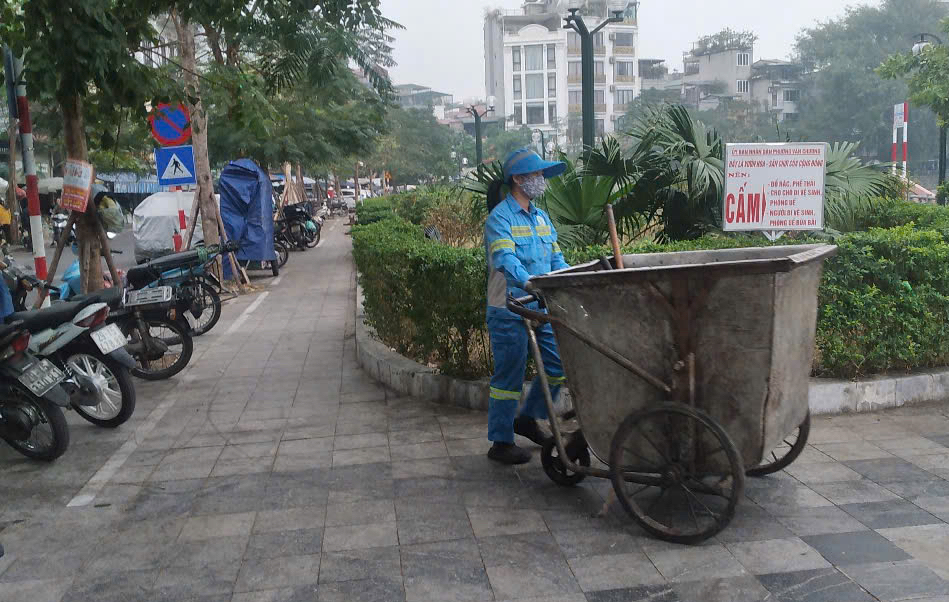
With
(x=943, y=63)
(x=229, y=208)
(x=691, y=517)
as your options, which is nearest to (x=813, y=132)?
(x=943, y=63)

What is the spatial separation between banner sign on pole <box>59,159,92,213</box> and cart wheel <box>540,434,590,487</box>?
5111 millimetres

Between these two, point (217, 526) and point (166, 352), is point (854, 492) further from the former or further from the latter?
point (166, 352)

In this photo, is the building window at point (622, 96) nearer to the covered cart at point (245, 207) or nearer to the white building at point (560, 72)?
the white building at point (560, 72)

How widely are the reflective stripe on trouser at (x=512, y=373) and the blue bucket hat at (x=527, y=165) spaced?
32.3 inches

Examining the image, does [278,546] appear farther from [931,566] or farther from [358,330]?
[358,330]

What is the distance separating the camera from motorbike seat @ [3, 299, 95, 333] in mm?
6156

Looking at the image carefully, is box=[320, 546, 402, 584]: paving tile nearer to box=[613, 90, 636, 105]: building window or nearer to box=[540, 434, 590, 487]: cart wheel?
box=[540, 434, 590, 487]: cart wheel

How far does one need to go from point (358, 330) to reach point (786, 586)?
6340 millimetres

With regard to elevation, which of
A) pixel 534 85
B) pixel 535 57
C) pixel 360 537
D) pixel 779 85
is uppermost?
pixel 535 57

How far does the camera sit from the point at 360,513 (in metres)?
4.54

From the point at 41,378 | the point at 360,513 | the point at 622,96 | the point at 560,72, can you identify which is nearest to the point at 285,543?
the point at 360,513

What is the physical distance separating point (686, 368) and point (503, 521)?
1.18 m

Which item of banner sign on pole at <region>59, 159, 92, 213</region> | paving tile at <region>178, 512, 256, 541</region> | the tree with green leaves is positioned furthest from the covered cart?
the tree with green leaves

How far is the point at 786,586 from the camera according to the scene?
3.54 metres
